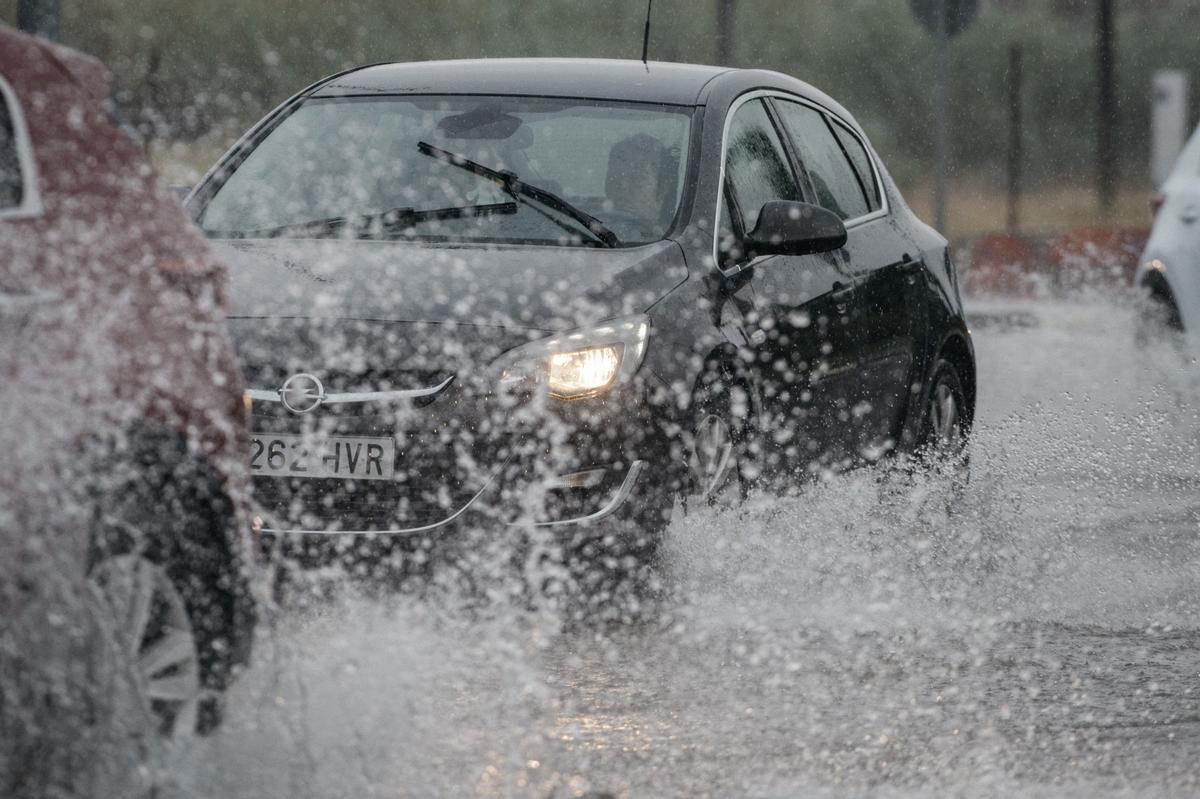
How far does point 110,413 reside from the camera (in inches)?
180

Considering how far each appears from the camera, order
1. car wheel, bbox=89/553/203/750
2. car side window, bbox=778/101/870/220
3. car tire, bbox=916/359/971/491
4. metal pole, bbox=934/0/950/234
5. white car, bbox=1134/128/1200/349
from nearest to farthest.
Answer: car wheel, bbox=89/553/203/750, car side window, bbox=778/101/870/220, car tire, bbox=916/359/971/491, white car, bbox=1134/128/1200/349, metal pole, bbox=934/0/950/234

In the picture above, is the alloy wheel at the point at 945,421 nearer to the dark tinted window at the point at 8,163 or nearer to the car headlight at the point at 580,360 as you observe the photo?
the car headlight at the point at 580,360

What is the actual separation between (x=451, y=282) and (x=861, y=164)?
2.92m

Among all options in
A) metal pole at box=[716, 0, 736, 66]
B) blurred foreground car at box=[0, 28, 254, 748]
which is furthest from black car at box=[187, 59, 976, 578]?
metal pole at box=[716, 0, 736, 66]

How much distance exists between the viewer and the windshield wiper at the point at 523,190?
7238mm

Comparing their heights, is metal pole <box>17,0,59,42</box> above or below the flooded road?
above

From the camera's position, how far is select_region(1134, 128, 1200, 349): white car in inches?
445

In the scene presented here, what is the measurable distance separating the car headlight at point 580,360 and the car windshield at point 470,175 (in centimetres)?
61

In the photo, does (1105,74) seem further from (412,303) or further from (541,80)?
(412,303)

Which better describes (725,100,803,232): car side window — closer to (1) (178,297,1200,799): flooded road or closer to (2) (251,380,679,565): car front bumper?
(1) (178,297,1200,799): flooded road

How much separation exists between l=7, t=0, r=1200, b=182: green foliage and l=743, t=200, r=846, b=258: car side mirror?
25.6 meters

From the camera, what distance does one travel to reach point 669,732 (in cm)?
546

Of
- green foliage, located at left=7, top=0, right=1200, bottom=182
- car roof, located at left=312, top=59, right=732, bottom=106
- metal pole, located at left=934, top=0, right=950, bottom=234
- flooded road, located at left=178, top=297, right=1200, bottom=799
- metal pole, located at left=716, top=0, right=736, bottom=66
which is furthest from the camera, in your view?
green foliage, located at left=7, top=0, right=1200, bottom=182

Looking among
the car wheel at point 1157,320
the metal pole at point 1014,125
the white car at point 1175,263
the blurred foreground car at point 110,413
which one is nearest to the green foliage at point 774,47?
the metal pole at point 1014,125
